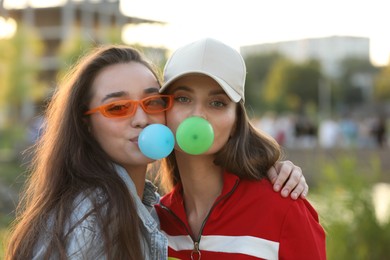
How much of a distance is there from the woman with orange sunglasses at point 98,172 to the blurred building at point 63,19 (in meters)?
60.0

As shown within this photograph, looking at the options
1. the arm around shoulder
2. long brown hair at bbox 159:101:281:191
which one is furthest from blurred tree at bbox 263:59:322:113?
the arm around shoulder

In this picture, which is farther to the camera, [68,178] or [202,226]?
[202,226]

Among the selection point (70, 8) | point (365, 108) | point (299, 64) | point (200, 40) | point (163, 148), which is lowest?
point (365, 108)

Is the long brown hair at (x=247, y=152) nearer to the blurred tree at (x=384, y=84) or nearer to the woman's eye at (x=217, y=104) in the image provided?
the woman's eye at (x=217, y=104)

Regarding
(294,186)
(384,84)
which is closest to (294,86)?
(384,84)

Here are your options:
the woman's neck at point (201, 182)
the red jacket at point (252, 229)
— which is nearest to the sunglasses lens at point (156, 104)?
the woman's neck at point (201, 182)

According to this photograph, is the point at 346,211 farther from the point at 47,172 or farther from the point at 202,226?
the point at 47,172

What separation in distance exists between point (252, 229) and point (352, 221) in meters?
3.53

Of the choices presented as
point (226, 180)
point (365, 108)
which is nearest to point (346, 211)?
point (226, 180)

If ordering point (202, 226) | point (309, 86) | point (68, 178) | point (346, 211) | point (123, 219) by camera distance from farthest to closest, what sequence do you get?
point (309, 86)
point (346, 211)
point (202, 226)
point (68, 178)
point (123, 219)

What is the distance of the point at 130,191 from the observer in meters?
2.81

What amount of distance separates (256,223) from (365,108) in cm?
6952

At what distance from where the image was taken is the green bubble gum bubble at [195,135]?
108 inches

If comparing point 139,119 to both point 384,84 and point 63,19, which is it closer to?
point 384,84
